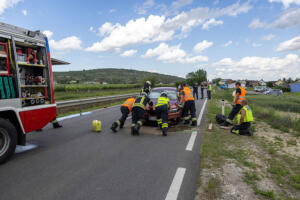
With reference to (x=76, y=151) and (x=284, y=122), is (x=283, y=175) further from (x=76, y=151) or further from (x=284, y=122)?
(x=284, y=122)

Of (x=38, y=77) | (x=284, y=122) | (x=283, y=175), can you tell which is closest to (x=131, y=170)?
(x=283, y=175)

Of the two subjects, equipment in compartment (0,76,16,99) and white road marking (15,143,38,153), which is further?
white road marking (15,143,38,153)

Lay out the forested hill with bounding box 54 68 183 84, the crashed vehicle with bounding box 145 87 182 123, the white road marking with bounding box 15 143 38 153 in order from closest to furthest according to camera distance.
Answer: the white road marking with bounding box 15 143 38 153 → the crashed vehicle with bounding box 145 87 182 123 → the forested hill with bounding box 54 68 183 84

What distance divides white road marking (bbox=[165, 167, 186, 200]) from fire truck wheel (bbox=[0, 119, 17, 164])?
3665 millimetres

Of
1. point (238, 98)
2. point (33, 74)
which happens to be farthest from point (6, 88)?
point (238, 98)

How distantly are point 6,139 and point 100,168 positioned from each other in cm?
225

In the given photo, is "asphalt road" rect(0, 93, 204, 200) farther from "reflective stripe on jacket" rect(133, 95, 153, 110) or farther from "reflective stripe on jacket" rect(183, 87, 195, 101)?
"reflective stripe on jacket" rect(183, 87, 195, 101)

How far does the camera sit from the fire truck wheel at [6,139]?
14.1ft

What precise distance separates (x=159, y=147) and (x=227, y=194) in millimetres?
2591

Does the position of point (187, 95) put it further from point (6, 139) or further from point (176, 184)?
point (6, 139)

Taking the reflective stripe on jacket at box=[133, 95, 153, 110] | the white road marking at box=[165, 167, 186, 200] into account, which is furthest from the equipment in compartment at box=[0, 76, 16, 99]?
the white road marking at box=[165, 167, 186, 200]

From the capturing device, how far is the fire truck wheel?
430cm

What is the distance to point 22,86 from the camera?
498 cm

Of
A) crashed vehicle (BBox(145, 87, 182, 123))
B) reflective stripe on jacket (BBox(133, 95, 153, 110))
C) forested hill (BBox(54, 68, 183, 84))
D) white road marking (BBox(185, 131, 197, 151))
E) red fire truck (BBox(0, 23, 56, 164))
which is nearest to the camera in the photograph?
red fire truck (BBox(0, 23, 56, 164))
